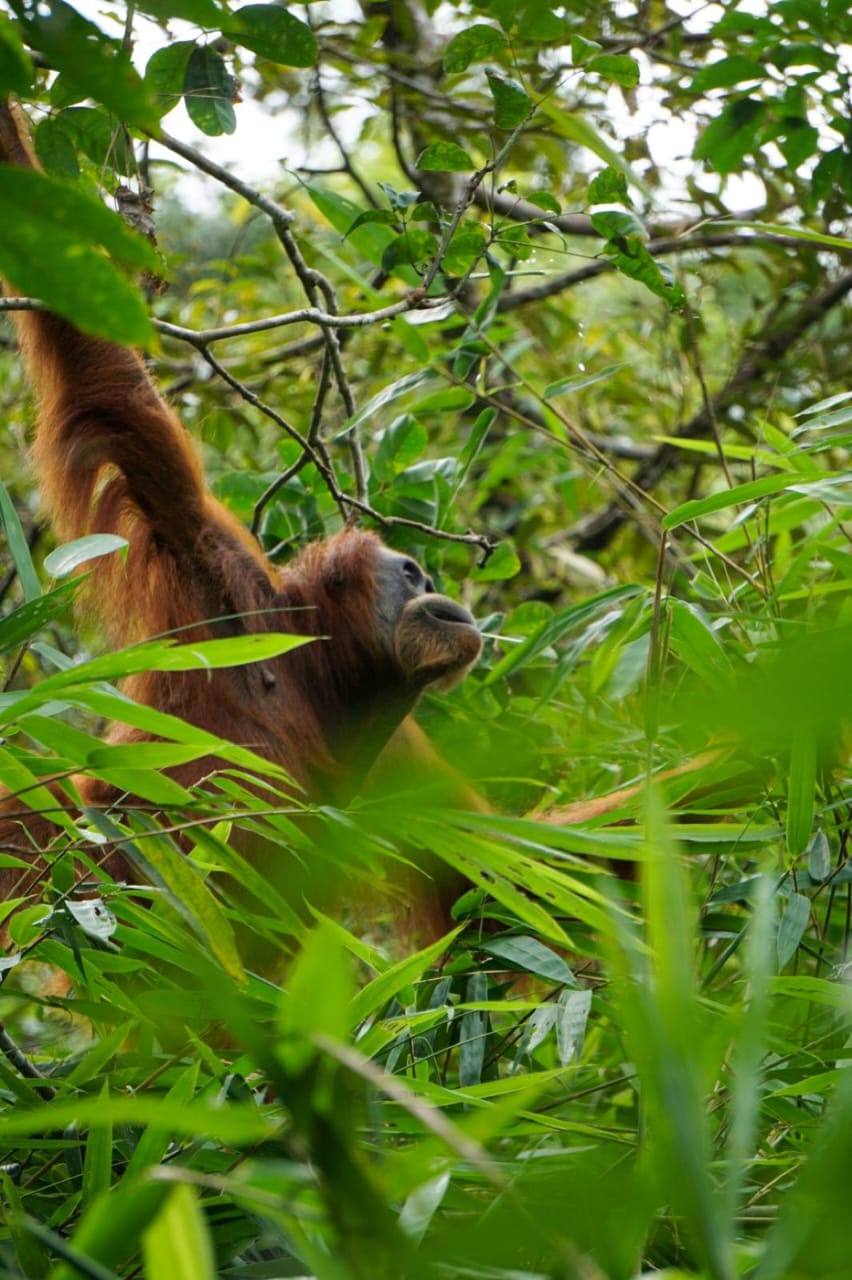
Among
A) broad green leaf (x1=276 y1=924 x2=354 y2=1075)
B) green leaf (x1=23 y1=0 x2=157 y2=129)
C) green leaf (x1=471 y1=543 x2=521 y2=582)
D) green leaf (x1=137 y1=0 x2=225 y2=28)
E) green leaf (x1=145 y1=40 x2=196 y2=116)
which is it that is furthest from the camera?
green leaf (x1=471 y1=543 x2=521 y2=582)

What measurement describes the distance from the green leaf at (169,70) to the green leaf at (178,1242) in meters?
1.97

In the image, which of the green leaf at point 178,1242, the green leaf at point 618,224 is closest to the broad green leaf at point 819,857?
the green leaf at point 618,224

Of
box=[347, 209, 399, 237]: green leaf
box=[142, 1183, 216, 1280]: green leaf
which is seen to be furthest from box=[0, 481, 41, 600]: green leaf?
box=[142, 1183, 216, 1280]: green leaf

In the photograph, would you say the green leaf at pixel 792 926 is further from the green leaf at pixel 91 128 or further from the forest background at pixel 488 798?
the green leaf at pixel 91 128

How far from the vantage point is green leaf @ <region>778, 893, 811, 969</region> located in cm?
213

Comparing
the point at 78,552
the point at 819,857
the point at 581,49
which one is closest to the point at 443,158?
the point at 581,49

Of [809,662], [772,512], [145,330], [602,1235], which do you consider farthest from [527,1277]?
[772,512]

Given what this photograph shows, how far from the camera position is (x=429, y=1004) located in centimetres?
233

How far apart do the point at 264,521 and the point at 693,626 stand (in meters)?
1.93

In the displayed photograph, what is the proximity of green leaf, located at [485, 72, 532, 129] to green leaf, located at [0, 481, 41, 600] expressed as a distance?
125 cm

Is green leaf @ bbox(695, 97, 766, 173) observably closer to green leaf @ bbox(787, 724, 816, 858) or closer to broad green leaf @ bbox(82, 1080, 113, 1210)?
green leaf @ bbox(787, 724, 816, 858)

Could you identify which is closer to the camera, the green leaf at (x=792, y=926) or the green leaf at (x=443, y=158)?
the green leaf at (x=792, y=926)

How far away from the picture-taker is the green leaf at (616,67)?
2.47m

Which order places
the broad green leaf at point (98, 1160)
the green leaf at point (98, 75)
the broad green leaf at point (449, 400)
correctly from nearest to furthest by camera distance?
the green leaf at point (98, 75) < the broad green leaf at point (98, 1160) < the broad green leaf at point (449, 400)
